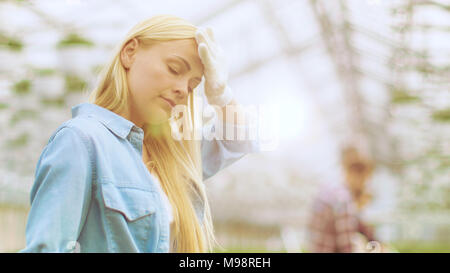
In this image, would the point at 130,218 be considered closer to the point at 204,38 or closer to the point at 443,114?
the point at 204,38

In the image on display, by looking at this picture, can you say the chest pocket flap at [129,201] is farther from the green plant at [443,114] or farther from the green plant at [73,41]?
the green plant at [443,114]

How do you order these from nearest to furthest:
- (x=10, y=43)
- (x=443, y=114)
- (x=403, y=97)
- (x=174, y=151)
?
1. (x=174, y=151)
2. (x=10, y=43)
3. (x=443, y=114)
4. (x=403, y=97)

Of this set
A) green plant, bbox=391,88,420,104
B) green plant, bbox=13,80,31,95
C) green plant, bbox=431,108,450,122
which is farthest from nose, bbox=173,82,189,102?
green plant, bbox=391,88,420,104

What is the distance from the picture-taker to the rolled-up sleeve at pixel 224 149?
457 millimetres

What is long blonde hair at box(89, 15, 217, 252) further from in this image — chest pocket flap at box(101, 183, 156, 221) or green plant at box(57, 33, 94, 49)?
green plant at box(57, 33, 94, 49)

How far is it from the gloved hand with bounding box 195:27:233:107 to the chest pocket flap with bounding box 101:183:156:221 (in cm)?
10

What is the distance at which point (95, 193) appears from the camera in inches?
13.5

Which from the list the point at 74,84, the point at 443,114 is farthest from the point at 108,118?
the point at 443,114

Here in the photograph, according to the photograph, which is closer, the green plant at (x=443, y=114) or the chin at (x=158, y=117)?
Answer: the chin at (x=158, y=117)

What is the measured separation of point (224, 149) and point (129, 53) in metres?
0.13

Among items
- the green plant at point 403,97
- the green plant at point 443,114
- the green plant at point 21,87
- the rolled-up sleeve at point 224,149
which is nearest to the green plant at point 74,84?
the green plant at point 21,87

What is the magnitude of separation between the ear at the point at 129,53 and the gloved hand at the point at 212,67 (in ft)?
0.16

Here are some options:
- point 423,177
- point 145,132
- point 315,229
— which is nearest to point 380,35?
point 423,177
